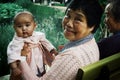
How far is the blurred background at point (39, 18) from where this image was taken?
165 centimetres

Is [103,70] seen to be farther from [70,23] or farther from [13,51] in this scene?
[13,51]

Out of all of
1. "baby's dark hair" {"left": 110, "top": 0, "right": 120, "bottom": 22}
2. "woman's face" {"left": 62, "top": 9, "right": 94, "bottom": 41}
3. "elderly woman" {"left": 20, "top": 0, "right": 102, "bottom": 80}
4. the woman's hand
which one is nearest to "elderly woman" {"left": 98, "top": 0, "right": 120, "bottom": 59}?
"baby's dark hair" {"left": 110, "top": 0, "right": 120, "bottom": 22}

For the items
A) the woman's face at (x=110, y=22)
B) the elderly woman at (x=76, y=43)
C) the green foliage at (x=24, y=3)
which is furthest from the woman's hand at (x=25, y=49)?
the woman's face at (x=110, y=22)

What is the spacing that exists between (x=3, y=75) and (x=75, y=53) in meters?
0.46

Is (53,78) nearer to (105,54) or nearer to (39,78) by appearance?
(39,78)

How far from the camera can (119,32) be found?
6.93ft

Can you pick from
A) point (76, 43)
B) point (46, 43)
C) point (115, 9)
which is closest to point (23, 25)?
point (46, 43)

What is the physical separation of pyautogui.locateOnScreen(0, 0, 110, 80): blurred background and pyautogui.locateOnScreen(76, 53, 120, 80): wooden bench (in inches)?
8.9

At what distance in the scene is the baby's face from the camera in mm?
1643

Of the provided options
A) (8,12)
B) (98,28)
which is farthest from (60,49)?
(8,12)

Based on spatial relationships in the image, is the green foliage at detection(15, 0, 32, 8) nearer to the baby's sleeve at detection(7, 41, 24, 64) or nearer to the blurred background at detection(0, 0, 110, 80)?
the blurred background at detection(0, 0, 110, 80)

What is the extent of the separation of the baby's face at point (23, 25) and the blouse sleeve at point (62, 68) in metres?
0.18

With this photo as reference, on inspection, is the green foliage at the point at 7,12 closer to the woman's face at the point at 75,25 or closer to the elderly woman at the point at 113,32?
the woman's face at the point at 75,25

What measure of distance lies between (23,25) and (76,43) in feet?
1.28
